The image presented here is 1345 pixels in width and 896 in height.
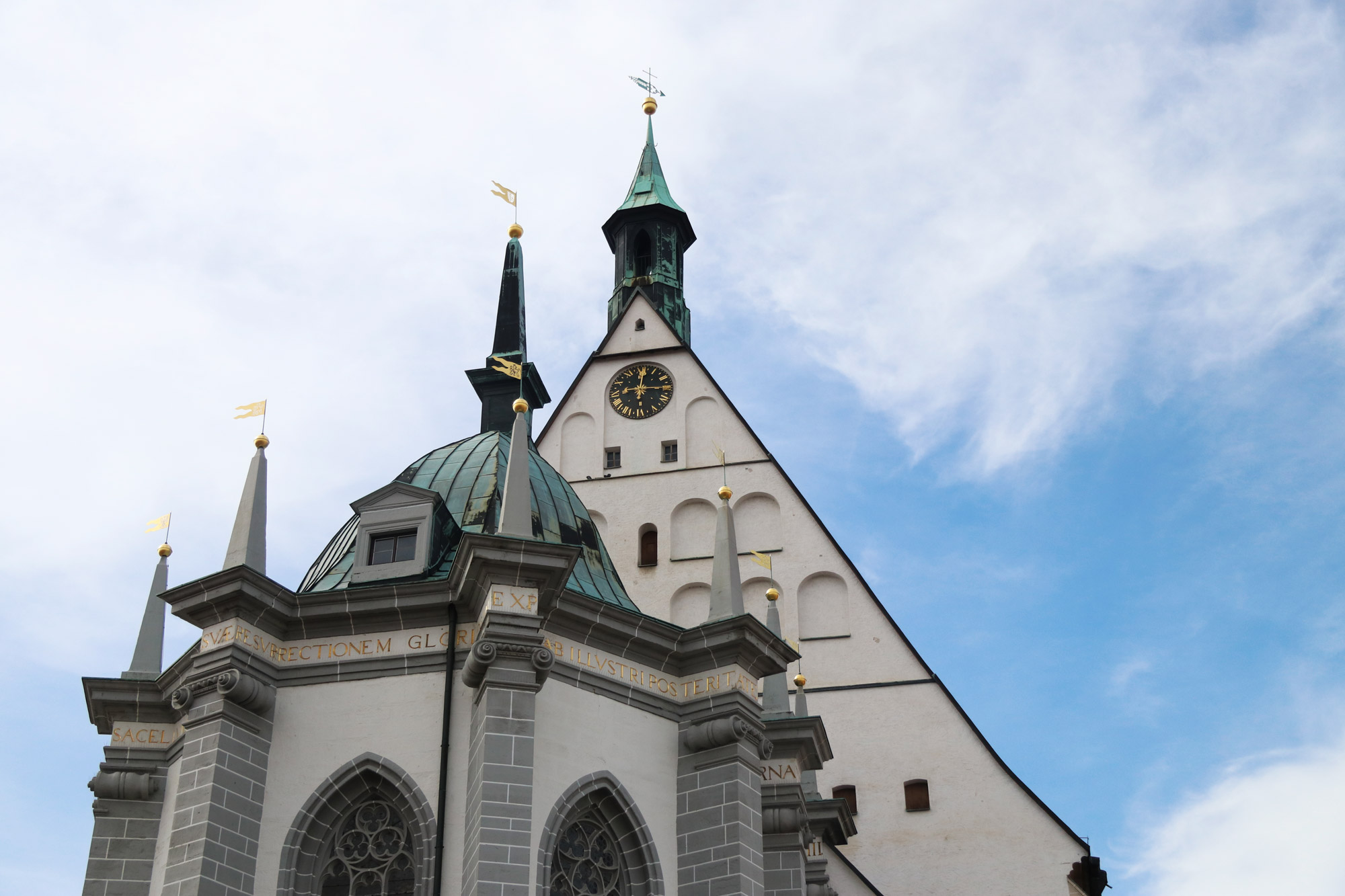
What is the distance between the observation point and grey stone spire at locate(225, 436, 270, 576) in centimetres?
1956

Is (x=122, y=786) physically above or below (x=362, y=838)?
above

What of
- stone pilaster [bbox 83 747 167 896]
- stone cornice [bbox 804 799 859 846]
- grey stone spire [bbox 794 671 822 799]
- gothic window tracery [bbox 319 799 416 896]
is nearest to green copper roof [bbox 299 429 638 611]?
stone pilaster [bbox 83 747 167 896]

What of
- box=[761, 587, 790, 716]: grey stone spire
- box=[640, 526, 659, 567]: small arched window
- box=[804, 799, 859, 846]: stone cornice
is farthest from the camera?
box=[640, 526, 659, 567]: small arched window

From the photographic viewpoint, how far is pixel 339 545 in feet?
72.1

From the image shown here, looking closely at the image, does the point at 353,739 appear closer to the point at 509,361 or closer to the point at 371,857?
the point at 371,857

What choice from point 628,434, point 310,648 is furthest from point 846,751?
point 310,648

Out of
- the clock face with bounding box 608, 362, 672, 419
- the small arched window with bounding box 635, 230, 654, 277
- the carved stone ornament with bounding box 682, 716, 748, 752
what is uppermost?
the small arched window with bounding box 635, 230, 654, 277

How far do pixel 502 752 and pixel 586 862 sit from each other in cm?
192

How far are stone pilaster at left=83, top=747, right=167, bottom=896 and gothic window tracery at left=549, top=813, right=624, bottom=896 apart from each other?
207 inches

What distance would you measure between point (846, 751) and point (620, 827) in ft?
35.8

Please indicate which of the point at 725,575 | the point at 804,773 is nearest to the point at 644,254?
the point at 804,773

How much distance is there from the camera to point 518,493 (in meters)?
19.4

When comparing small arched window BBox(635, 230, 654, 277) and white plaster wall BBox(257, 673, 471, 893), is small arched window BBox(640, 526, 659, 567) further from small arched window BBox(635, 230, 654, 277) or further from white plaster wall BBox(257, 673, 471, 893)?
white plaster wall BBox(257, 673, 471, 893)

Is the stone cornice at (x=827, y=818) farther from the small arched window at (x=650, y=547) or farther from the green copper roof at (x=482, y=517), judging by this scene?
the small arched window at (x=650, y=547)
